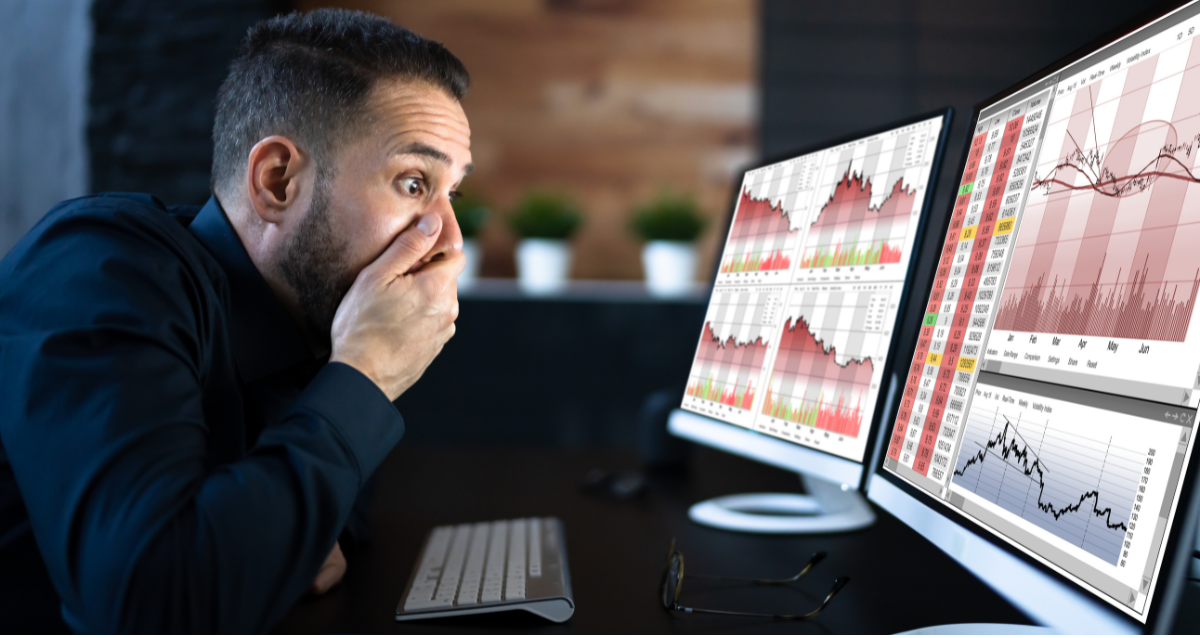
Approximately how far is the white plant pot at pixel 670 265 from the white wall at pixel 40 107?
5.58 feet

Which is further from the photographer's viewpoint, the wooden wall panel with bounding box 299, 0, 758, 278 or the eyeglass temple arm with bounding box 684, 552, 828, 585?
the wooden wall panel with bounding box 299, 0, 758, 278

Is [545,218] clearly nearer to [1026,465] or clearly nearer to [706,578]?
[706,578]

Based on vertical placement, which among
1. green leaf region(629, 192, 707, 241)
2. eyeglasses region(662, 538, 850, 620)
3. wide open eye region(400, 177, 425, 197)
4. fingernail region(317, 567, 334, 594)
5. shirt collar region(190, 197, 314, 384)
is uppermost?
green leaf region(629, 192, 707, 241)

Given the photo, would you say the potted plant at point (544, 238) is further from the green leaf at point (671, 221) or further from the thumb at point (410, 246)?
the thumb at point (410, 246)

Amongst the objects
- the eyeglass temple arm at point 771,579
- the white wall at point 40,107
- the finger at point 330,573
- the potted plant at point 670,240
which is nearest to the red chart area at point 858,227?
the eyeglass temple arm at point 771,579

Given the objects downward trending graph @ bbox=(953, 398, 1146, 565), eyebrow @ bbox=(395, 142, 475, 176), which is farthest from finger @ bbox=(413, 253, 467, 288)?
downward trending graph @ bbox=(953, 398, 1146, 565)

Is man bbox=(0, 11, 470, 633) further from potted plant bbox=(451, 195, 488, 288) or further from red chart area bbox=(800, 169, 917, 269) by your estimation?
potted plant bbox=(451, 195, 488, 288)

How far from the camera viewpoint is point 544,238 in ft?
6.93

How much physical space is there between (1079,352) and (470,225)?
1757mm

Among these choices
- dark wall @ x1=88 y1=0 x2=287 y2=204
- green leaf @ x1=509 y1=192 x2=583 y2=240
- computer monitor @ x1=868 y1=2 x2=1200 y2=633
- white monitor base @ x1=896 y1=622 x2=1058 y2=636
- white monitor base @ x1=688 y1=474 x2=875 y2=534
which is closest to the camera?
computer monitor @ x1=868 y1=2 x2=1200 y2=633

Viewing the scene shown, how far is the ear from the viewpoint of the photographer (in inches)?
31.3

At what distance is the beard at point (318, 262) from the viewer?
2.64ft

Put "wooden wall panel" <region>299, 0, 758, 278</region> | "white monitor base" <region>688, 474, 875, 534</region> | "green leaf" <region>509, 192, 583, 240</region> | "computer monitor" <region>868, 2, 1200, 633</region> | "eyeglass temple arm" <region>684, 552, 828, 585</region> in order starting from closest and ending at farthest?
"computer monitor" <region>868, 2, 1200, 633</region> → "eyeglass temple arm" <region>684, 552, 828, 585</region> → "white monitor base" <region>688, 474, 875, 534</region> → "green leaf" <region>509, 192, 583, 240</region> → "wooden wall panel" <region>299, 0, 758, 278</region>

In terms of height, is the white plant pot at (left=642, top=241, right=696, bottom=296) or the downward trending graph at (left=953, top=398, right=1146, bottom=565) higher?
the white plant pot at (left=642, top=241, right=696, bottom=296)
